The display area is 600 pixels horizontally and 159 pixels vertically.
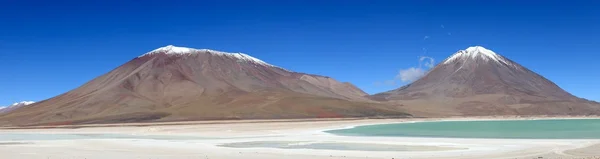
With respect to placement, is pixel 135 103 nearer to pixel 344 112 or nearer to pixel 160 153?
pixel 344 112

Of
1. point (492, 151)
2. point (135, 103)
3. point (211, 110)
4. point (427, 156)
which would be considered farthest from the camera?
point (135, 103)

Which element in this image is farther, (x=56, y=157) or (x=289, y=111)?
(x=289, y=111)

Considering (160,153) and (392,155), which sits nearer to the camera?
(392,155)

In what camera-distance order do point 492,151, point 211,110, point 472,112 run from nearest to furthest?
point 492,151
point 211,110
point 472,112

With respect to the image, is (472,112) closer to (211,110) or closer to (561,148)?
(211,110)

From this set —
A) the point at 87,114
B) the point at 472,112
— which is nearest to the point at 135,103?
the point at 87,114

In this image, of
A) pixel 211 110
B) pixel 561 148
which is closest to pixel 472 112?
pixel 211 110

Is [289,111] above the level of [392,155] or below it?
above

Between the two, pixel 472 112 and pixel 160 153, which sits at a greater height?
pixel 472 112

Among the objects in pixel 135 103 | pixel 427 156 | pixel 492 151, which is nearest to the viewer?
pixel 427 156

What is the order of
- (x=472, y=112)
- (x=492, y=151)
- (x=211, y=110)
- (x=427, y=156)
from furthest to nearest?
(x=472, y=112) → (x=211, y=110) → (x=492, y=151) → (x=427, y=156)
